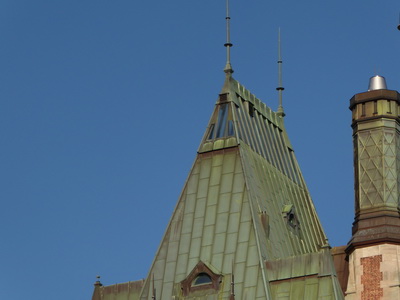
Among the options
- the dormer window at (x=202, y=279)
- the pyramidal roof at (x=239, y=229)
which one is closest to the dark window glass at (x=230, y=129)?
the pyramidal roof at (x=239, y=229)

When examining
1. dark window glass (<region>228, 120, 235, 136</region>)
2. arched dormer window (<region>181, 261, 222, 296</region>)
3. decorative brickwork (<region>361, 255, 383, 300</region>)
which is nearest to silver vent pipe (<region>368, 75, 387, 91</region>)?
dark window glass (<region>228, 120, 235, 136</region>)

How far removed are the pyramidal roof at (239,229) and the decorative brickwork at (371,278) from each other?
1.72 m

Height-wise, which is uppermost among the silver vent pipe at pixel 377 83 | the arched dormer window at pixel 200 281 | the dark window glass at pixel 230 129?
the silver vent pipe at pixel 377 83

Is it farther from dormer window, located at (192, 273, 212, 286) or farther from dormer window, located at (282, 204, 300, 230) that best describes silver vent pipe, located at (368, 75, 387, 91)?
dormer window, located at (192, 273, 212, 286)

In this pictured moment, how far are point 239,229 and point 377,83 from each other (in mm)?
8410

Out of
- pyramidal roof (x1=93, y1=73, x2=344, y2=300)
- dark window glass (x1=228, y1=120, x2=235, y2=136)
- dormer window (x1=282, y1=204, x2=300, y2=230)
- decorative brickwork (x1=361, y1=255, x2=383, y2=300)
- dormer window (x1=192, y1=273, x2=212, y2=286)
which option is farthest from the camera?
dark window glass (x1=228, y1=120, x2=235, y2=136)

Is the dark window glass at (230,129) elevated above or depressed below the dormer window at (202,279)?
above

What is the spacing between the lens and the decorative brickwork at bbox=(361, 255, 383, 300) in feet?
208

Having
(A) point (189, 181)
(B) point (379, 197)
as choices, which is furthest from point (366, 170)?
(A) point (189, 181)

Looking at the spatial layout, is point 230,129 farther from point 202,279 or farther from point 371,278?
point 371,278

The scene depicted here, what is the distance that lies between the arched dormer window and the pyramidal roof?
0.11ft

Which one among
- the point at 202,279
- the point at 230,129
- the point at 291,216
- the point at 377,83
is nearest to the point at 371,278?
the point at 291,216

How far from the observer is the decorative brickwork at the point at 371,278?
63531mm

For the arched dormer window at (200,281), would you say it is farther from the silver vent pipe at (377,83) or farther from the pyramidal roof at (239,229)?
the silver vent pipe at (377,83)
